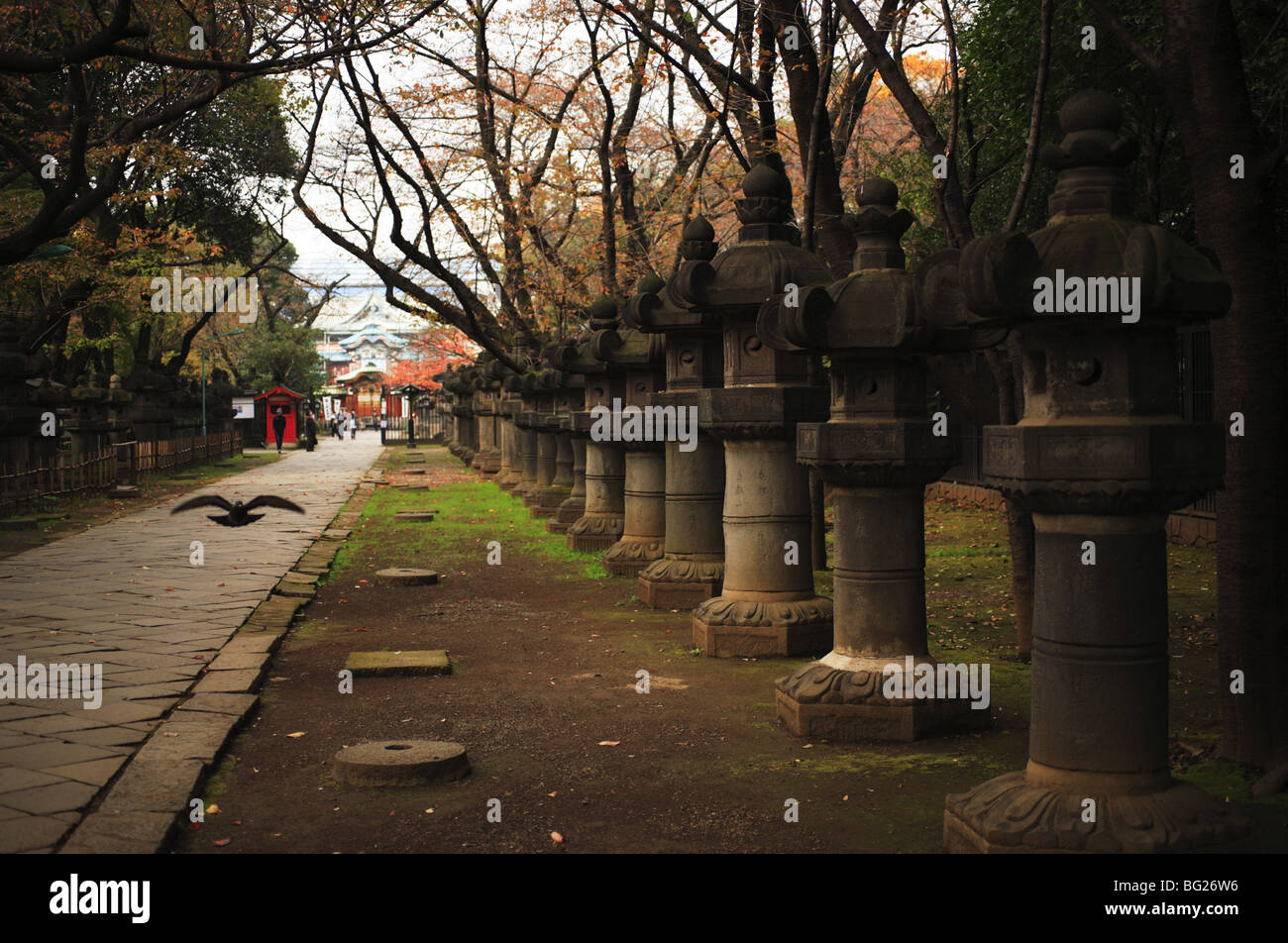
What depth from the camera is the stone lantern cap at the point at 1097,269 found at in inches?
158

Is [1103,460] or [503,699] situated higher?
[1103,460]

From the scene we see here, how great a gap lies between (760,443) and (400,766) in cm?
369

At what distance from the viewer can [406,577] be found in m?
11.6

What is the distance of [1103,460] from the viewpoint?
4094mm

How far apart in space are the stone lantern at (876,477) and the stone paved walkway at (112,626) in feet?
11.0

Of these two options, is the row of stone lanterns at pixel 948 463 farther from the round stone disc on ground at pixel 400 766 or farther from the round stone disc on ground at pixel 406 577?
the round stone disc on ground at pixel 406 577

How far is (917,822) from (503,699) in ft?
9.53

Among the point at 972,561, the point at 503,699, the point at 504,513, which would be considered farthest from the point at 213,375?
the point at 503,699

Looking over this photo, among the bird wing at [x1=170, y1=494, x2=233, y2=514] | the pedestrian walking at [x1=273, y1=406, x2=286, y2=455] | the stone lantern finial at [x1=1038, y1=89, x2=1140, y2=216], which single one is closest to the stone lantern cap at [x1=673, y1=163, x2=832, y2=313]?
the stone lantern finial at [x1=1038, y1=89, x2=1140, y2=216]

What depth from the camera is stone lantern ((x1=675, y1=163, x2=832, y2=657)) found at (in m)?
8.10

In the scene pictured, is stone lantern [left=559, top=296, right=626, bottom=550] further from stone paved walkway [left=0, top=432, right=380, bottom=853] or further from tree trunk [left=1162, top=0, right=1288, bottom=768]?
tree trunk [left=1162, top=0, right=1288, bottom=768]

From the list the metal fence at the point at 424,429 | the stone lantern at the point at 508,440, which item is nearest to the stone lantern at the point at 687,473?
the stone lantern at the point at 508,440

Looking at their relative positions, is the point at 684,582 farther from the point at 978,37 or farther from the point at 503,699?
the point at 978,37

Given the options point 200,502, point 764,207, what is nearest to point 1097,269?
point 764,207
